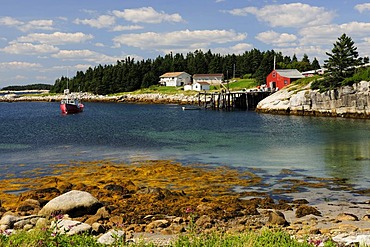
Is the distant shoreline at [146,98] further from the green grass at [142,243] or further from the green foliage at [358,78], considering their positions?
the green grass at [142,243]

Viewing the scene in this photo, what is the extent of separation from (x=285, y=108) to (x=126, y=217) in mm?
61569

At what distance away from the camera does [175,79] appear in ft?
499

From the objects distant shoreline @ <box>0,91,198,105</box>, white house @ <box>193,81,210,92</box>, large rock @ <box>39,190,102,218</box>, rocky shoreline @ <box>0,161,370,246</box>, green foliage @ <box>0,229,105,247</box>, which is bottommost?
rocky shoreline @ <box>0,161,370,246</box>

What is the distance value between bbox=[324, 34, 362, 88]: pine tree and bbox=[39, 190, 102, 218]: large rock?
5862 cm

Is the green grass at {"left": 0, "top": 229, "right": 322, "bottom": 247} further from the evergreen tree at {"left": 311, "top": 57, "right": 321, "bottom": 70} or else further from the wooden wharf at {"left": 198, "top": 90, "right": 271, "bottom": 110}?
the evergreen tree at {"left": 311, "top": 57, "right": 321, "bottom": 70}

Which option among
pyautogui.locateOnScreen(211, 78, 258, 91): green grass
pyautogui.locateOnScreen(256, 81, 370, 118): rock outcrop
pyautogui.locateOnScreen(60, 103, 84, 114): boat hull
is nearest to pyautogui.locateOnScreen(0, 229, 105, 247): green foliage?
pyautogui.locateOnScreen(256, 81, 370, 118): rock outcrop

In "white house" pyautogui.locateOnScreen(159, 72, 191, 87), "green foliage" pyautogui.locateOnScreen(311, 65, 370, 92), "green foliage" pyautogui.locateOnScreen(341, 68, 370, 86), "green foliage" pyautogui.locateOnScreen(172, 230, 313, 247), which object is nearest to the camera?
"green foliage" pyautogui.locateOnScreen(172, 230, 313, 247)

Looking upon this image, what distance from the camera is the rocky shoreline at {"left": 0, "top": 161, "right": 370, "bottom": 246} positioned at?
13656 mm

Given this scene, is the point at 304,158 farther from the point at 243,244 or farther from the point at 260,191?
the point at 243,244

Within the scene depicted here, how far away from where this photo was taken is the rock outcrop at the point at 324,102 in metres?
63.5

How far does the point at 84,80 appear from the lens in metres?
180

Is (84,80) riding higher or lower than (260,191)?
higher

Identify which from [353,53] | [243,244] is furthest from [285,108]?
[243,244]

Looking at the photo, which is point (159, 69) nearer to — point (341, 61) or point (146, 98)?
point (146, 98)
